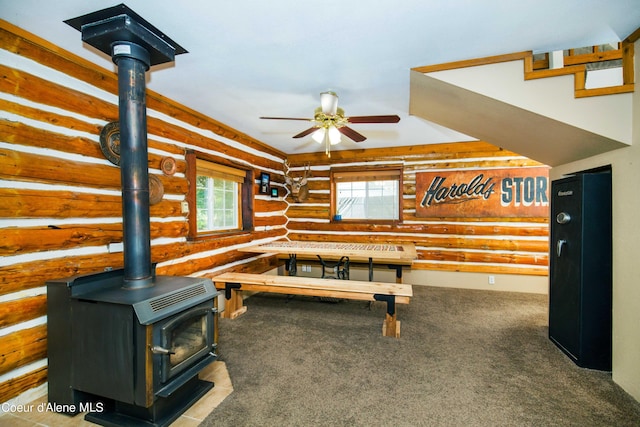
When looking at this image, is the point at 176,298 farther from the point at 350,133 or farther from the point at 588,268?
the point at 588,268

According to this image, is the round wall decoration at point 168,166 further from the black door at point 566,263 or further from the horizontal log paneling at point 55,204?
the black door at point 566,263

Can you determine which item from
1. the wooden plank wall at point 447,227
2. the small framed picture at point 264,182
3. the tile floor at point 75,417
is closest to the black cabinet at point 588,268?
the wooden plank wall at point 447,227

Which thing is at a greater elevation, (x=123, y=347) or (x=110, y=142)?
(x=110, y=142)

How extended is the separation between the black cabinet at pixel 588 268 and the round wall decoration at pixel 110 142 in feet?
13.5

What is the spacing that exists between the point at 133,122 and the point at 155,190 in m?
1.10

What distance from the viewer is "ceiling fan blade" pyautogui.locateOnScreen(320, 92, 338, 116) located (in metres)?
2.68

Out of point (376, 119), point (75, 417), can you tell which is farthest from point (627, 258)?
point (75, 417)

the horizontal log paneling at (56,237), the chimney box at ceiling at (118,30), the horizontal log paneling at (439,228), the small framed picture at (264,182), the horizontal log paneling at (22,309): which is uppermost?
the chimney box at ceiling at (118,30)

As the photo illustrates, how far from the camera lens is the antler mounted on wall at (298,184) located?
5.60 meters

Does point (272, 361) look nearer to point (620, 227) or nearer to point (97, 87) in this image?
point (97, 87)

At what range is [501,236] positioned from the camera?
4.90 meters

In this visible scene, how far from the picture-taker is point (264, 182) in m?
5.02

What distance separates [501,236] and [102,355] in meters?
5.57

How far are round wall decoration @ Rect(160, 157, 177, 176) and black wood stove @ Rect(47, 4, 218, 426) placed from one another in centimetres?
113
